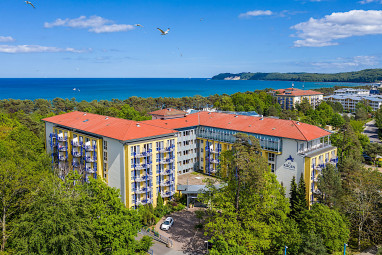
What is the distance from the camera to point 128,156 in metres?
44.8

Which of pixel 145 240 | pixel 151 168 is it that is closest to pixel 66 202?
pixel 145 240

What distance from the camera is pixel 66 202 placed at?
28.1m

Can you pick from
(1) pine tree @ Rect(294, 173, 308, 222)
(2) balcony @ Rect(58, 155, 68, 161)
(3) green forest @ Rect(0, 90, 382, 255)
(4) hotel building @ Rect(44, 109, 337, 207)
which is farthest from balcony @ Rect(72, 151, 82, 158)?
(1) pine tree @ Rect(294, 173, 308, 222)

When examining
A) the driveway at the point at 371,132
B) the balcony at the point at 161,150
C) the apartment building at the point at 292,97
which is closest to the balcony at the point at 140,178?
the balcony at the point at 161,150

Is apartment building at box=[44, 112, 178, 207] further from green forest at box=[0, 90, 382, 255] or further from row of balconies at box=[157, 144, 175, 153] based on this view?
green forest at box=[0, 90, 382, 255]

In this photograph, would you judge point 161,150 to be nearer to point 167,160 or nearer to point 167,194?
point 167,160

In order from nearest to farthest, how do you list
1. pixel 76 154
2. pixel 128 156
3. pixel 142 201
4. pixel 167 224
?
pixel 167 224 < pixel 128 156 < pixel 142 201 < pixel 76 154

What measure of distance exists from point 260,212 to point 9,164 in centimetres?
3033

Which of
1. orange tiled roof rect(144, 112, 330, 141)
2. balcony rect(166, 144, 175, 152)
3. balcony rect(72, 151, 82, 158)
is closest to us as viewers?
orange tiled roof rect(144, 112, 330, 141)

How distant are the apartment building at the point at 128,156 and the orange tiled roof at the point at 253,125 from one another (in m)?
10.4

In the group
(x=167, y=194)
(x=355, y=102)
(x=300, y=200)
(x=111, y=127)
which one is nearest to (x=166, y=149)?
(x=167, y=194)

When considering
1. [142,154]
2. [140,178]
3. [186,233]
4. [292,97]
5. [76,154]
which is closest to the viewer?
[186,233]

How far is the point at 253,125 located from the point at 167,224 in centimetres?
2373

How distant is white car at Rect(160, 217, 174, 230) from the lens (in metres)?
42.7
